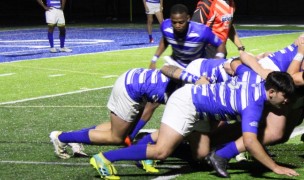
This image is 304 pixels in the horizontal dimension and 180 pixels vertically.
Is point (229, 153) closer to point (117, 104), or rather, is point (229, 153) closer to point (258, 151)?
point (258, 151)

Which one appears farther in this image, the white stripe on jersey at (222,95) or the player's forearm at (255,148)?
the white stripe on jersey at (222,95)

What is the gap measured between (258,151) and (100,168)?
1.34 meters

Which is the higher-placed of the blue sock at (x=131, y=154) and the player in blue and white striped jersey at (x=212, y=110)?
the player in blue and white striped jersey at (x=212, y=110)

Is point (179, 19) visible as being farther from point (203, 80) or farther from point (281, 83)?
point (281, 83)

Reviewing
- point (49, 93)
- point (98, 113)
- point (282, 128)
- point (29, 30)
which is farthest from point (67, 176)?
point (29, 30)

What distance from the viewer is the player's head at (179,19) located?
904cm

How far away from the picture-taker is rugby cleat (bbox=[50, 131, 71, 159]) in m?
8.66

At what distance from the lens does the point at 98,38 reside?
27.3m

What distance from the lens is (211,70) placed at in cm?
811

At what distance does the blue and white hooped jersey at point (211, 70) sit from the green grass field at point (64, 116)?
817 millimetres

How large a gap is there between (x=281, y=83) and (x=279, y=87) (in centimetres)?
3

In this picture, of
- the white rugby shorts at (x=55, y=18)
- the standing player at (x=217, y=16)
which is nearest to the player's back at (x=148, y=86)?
the standing player at (x=217, y=16)

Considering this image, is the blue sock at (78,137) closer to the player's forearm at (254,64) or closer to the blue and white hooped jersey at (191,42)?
the blue and white hooped jersey at (191,42)

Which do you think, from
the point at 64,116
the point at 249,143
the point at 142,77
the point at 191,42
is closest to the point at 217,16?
the point at 64,116
